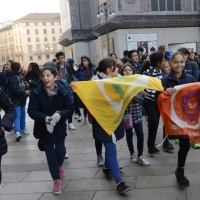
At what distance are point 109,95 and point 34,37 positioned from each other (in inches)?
4476

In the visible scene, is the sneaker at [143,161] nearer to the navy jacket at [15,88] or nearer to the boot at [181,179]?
the boot at [181,179]

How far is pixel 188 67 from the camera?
576 centimetres

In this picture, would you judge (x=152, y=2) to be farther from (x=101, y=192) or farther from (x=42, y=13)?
(x=42, y=13)

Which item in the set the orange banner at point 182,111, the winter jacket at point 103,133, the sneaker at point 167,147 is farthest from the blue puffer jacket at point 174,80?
the sneaker at point 167,147

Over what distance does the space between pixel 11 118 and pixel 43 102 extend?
739 millimetres

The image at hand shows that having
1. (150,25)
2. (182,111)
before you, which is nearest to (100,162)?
(182,111)

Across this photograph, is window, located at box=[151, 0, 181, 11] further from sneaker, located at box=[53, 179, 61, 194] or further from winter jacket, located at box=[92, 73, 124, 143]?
sneaker, located at box=[53, 179, 61, 194]

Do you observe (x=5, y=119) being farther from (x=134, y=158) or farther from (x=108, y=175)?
(x=134, y=158)

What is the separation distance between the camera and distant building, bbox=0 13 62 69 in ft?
360

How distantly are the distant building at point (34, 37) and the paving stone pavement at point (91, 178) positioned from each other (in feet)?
351

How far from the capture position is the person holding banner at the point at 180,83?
3752 millimetres

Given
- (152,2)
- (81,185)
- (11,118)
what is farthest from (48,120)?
(152,2)

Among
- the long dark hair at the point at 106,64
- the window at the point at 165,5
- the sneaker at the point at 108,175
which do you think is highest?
the window at the point at 165,5

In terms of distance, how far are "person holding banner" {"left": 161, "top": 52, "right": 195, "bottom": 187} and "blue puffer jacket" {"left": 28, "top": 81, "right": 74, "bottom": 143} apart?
129 centimetres
